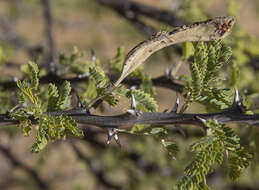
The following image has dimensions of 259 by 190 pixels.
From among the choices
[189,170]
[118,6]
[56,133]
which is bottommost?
[189,170]

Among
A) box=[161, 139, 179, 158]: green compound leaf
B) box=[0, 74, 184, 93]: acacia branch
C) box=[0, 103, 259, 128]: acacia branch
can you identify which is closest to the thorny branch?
box=[0, 103, 259, 128]: acacia branch

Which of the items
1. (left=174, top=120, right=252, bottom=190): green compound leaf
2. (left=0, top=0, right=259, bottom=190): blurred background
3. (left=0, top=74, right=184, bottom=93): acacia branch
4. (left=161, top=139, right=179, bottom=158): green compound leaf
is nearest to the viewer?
(left=174, top=120, right=252, bottom=190): green compound leaf

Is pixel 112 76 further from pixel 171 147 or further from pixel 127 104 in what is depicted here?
pixel 171 147

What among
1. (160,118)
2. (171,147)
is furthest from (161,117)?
(171,147)

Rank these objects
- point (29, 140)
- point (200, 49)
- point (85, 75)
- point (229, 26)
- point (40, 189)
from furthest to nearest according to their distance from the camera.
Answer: point (29, 140), point (40, 189), point (85, 75), point (200, 49), point (229, 26)

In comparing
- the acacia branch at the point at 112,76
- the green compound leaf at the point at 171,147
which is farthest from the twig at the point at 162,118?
the acacia branch at the point at 112,76

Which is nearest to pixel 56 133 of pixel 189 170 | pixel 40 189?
pixel 189 170

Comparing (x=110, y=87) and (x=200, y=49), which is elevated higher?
(x=200, y=49)

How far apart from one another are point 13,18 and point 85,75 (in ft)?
17.4

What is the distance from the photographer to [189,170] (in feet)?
3.10

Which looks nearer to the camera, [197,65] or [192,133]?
[197,65]

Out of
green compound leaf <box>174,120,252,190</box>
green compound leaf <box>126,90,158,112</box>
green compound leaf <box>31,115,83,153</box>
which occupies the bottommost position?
green compound leaf <box>174,120,252,190</box>

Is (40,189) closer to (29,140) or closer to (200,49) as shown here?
(29,140)

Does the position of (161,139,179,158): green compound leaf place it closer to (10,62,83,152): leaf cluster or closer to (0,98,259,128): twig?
(0,98,259,128): twig
